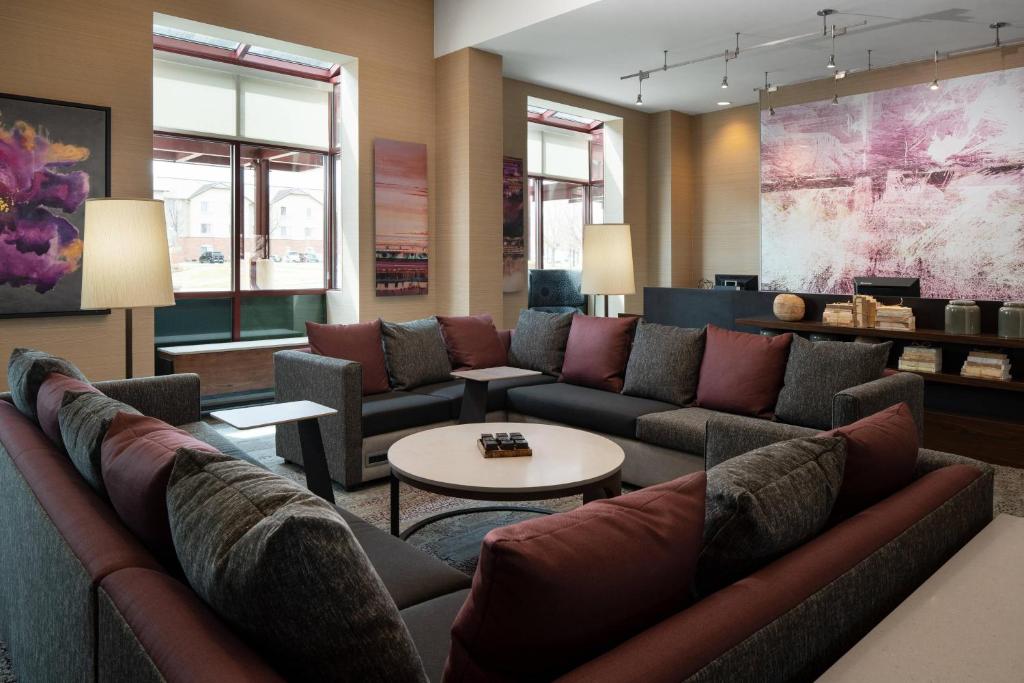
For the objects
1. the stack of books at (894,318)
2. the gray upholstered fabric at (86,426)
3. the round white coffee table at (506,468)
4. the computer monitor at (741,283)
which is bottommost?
the round white coffee table at (506,468)

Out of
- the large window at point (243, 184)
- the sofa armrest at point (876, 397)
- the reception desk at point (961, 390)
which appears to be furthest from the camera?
the large window at point (243, 184)

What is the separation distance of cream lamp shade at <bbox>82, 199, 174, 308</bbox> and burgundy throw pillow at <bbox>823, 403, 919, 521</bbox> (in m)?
2.70

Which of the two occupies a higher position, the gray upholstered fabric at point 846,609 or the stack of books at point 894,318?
the stack of books at point 894,318

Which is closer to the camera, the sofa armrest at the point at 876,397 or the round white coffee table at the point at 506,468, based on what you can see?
the round white coffee table at the point at 506,468

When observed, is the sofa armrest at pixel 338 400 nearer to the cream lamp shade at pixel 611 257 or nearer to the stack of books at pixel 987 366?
the cream lamp shade at pixel 611 257

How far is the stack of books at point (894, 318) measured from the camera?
15.3ft

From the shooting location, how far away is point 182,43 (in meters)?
5.67

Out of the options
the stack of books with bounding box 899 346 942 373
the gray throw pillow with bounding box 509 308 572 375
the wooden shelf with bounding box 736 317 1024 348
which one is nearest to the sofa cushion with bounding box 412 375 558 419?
the gray throw pillow with bounding box 509 308 572 375

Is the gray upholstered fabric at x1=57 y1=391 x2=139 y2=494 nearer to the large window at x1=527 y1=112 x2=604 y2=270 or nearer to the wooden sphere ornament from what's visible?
the wooden sphere ornament

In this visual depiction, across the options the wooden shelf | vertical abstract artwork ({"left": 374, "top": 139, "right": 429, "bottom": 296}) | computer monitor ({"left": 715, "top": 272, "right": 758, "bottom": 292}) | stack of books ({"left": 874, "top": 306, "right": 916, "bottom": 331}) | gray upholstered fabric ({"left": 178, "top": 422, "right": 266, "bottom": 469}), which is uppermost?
vertical abstract artwork ({"left": 374, "top": 139, "right": 429, "bottom": 296})

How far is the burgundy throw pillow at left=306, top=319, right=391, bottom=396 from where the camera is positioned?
13.6ft

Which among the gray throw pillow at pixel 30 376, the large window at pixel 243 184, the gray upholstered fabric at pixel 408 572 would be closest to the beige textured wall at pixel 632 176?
the large window at pixel 243 184

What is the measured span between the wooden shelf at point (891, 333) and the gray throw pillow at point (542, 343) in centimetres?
167

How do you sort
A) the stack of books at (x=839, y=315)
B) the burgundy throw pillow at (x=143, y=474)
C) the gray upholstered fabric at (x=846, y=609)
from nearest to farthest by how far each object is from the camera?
the gray upholstered fabric at (x=846, y=609)
the burgundy throw pillow at (x=143, y=474)
the stack of books at (x=839, y=315)
